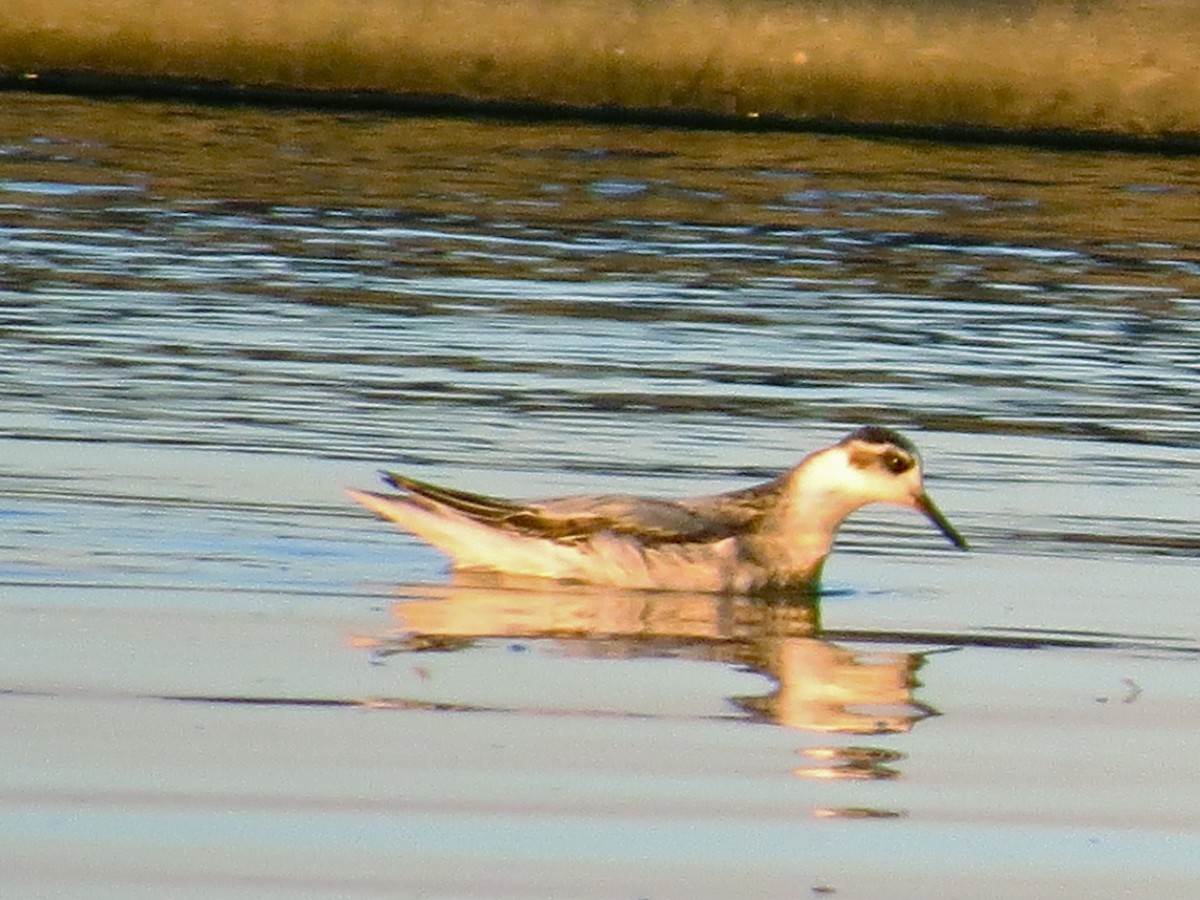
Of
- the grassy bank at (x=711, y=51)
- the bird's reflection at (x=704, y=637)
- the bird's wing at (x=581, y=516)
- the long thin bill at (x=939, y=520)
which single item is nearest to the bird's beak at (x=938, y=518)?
the long thin bill at (x=939, y=520)

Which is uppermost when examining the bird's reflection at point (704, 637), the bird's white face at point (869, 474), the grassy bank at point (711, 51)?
the grassy bank at point (711, 51)

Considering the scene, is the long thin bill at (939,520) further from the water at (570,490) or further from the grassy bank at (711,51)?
the grassy bank at (711,51)

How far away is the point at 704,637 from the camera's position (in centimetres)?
1012

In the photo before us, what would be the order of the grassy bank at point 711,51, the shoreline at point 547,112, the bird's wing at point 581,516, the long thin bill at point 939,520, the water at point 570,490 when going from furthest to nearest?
the shoreline at point 547,112
the grassy bank at point 711,51
the long thin bill at point 939,520
the bird's wing at point 581,516
the water at point 570,490

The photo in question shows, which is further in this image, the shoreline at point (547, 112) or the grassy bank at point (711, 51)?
the shoreline at point (547, 112)

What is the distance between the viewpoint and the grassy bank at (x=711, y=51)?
26969 millimetres

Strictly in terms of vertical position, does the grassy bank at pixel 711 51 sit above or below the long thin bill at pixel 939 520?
above

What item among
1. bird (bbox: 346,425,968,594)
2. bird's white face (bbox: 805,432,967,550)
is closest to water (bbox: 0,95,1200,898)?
bird (bbox: 346,425,968,594)

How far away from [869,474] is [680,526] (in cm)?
76

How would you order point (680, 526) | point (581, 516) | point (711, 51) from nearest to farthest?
1. point (581, 516)
2. point (680, 526)
3. point (711, 51)

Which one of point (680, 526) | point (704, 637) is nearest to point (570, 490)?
point (680, 526)

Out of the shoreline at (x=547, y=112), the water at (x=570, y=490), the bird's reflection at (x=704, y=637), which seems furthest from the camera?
the shoreline at (x=547, y=112)

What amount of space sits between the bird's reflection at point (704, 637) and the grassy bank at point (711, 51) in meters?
16.5

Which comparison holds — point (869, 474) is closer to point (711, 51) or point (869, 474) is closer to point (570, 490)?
point (570, 490)
